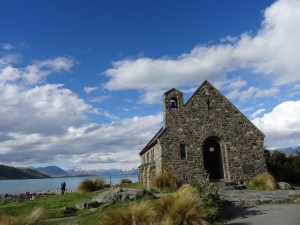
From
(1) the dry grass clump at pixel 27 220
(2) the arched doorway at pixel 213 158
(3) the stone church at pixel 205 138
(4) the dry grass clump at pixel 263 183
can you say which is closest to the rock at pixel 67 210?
(1) the dry grass clump at pixel 27 220

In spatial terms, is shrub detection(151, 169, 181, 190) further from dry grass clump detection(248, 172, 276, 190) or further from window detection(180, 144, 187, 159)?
dry grass clump detection(248, 172, 276, 190)

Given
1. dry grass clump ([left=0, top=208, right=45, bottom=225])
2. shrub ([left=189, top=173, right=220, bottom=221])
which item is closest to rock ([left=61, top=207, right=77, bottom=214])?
dry grass clump ([left=0, top=208, right=45, bottom=225])

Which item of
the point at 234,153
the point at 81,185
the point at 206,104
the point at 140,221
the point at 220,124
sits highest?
the point at 206,104

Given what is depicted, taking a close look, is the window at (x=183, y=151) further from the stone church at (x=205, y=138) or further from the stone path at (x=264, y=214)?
the stone path at (x=264, y=214)

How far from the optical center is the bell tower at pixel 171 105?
2432 centimetres

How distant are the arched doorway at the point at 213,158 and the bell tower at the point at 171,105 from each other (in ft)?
10.6

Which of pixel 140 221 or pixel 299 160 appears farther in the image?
pixel 299 160

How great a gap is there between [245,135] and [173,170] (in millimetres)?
6333

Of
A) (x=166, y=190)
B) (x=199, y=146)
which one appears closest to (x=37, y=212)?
(x=166, y=190)

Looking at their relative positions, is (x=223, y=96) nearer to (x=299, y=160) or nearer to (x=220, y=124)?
(x=220, y=124)

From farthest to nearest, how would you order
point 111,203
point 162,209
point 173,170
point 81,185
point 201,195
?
point 81,185 < point 173,170 < point 111,203 < point 201,195 < point 162,209

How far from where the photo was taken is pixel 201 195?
13359 millimetres

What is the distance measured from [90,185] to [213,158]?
34.1ft

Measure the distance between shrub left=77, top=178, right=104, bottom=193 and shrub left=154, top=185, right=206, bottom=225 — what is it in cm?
1619
